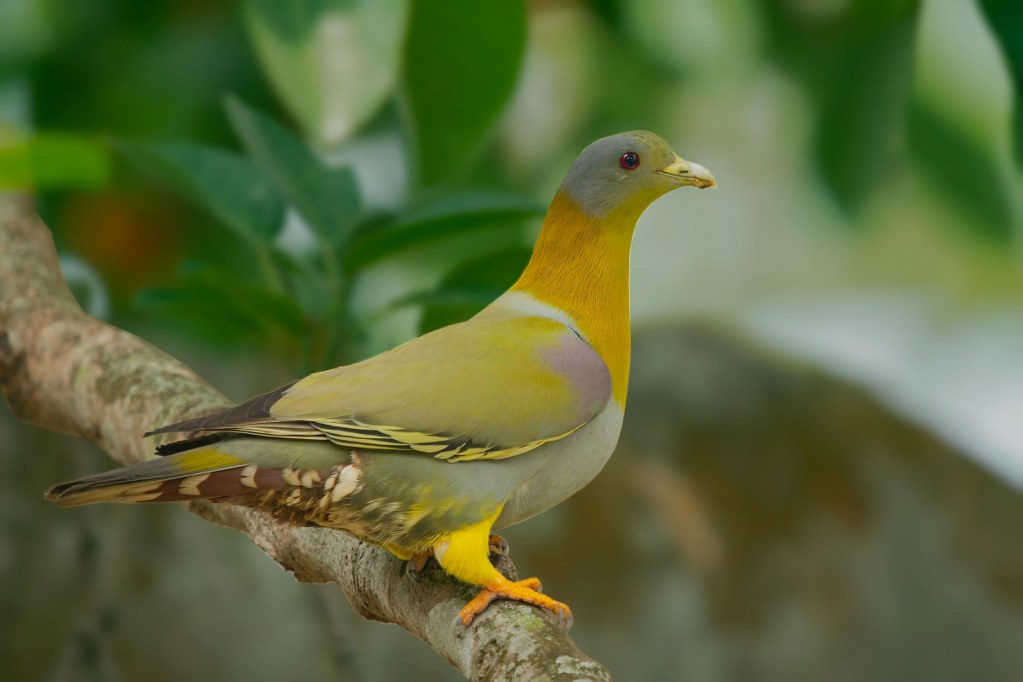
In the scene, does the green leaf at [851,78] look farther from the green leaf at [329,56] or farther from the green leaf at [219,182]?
the green leaf at [219,182]

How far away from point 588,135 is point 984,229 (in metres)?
1.05

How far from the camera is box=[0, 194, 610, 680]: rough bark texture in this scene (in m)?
1.09

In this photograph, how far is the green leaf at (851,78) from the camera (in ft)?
9.87

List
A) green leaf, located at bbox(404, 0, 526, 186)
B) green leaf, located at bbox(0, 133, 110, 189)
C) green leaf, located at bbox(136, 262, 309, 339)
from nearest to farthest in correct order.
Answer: green leaf, located at bbox(0, 133, 110, 189), green leaf, located at bbox(136, 262, 309, 339), green leaf, located at bbox(404, 0, 526, 186)

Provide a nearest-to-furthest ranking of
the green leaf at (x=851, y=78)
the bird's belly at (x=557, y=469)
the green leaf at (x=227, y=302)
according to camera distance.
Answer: the bird's belly at (x=557, y=469)
the green leaf at (x=227, y=302)
the green leaf at (x=851, y=78)

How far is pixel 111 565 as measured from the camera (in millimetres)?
2887

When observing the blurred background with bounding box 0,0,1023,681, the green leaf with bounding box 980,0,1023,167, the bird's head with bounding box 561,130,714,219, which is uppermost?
the green leaf with bounding box 980,0,1023,167

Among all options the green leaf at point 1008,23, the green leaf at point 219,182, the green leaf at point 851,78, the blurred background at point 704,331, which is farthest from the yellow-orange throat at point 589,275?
the green leaf at point 851,78

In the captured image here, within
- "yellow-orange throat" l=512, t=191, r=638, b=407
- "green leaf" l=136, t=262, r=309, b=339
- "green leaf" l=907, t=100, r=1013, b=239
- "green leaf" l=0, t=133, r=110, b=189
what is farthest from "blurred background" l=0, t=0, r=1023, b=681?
"green leaf" l=0, t=133, r=110, b=189

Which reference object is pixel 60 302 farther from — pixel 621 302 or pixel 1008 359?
pixel 1008 359

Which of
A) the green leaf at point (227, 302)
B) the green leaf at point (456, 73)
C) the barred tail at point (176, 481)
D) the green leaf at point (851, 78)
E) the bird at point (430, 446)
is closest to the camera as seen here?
the barred tail at point (176, 481)

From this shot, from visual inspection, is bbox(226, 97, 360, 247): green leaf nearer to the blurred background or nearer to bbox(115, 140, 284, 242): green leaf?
bbox(115, 140, 284, 242): green leaf

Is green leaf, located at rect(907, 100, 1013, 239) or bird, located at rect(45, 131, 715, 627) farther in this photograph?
green leaf, located at rect(907, 100, 1013, 239)

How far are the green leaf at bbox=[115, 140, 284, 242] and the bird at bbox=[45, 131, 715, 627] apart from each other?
2.01ft
